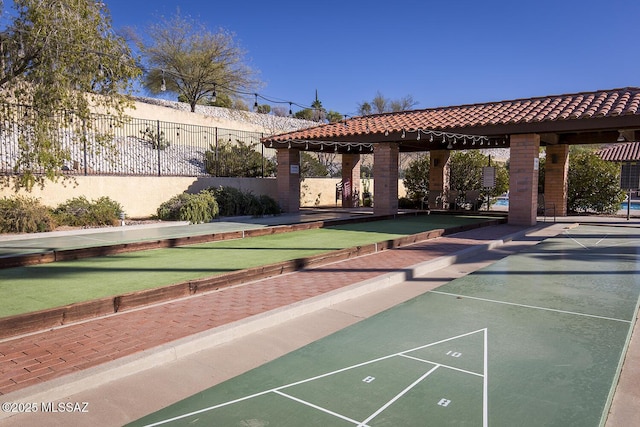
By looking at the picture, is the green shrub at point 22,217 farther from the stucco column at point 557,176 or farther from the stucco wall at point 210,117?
the stucco column at point 557,176

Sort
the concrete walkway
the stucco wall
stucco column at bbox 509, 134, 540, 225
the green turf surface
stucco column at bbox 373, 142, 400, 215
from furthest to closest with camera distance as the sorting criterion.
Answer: the stucco wall
stucco column at bbox 373, 142, 400, 215
stucco column at bbox 509, 134, 540, 225
the green turf surface
the concrete walkway

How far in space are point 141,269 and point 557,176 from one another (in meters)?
17.6

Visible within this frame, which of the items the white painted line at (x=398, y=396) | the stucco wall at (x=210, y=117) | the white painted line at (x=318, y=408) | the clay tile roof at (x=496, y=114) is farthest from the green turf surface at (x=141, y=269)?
the stucco wall at (x=210, y=117)

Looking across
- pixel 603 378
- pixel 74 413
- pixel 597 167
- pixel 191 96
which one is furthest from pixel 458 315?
pixel 191 96

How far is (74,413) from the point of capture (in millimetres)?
3145

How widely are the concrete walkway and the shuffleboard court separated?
0.23 m

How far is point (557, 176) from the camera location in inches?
755

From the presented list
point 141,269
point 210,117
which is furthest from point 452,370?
point 210,117

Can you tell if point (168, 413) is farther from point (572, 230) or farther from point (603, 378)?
point (572, 230)

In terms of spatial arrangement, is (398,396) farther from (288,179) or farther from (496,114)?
(288,179)

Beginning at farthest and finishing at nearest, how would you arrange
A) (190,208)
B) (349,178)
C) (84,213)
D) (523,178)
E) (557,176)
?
(349,178), (557,176), (190,208), (523,178), (84,213)

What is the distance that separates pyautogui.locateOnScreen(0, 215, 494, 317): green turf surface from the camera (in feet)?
18.9

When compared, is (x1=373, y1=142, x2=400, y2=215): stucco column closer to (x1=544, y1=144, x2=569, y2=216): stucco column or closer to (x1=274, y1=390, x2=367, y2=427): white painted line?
(x1=544, y1=144, x2=569, y2=216): stucco column

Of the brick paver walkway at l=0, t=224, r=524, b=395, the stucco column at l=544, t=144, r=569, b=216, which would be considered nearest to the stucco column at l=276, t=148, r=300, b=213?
the stucco column at l=544, t=144, r=569, b=216
